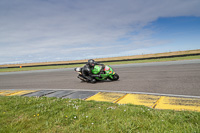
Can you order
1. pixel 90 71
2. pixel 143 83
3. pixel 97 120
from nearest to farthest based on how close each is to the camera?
pixel 97 120, pixel 143 83, pixel 90 71

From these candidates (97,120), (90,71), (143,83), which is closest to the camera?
(97,120)

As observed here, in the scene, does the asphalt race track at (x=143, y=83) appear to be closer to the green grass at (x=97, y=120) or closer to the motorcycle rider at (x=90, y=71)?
the motorcycle rider at (x=90, y=71)

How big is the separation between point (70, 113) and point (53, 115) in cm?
47

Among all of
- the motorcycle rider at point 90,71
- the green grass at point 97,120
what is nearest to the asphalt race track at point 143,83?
the motorcycle rider at point 90,71

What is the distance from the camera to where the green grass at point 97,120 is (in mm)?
3181

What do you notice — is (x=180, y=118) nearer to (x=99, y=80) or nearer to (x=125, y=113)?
(x=125, y=113)

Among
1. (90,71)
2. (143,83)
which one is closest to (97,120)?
(143,83)

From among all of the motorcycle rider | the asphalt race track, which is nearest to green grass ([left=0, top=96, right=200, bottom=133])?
the asphalt race track

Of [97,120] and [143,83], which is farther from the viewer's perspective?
[143,83]

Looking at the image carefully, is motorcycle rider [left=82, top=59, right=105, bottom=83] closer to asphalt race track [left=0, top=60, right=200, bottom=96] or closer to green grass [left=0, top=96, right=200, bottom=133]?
asphalt race track [left=0, top=60, right=200, bottom=96]

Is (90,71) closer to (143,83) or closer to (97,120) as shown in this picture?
(143,83)

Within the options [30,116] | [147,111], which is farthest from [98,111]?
[30,116]

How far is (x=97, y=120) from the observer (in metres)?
3.67

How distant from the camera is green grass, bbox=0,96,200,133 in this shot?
10.4 ft
